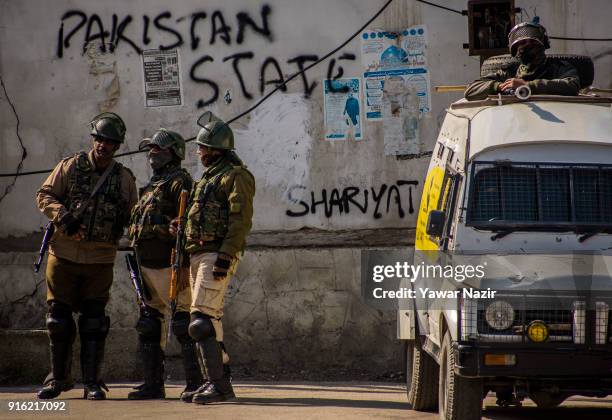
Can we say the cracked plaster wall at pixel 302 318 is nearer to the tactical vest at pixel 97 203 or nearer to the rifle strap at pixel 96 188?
the tactical vest at pixel 97 203

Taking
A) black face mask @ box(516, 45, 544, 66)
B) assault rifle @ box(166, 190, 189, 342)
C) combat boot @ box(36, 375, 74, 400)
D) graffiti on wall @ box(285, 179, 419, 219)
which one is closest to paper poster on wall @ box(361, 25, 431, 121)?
graffiti on wall @ box(285, 179, 419, 219)

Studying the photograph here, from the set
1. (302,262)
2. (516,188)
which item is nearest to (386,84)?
(302,262)

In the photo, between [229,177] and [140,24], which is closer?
[229,177]

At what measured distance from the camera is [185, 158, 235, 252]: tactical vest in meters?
8.11

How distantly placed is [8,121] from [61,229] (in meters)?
3.42

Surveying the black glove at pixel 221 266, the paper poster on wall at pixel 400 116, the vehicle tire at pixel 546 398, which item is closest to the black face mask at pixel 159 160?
the black glove at pixel 221 266

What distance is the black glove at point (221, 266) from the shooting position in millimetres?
7973

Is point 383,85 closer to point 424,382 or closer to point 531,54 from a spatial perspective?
point 531,54

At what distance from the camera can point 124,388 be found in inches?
399

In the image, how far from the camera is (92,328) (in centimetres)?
866

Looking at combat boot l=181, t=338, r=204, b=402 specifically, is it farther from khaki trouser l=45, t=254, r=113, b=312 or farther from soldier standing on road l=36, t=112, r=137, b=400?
khaki trouser l=45, t=254, r=113, b=312

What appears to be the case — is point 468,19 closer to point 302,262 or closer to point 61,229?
point 302,262

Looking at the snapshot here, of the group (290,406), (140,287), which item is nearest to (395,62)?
(140,287)

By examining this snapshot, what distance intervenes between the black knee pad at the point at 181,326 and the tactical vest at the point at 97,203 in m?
0.80
